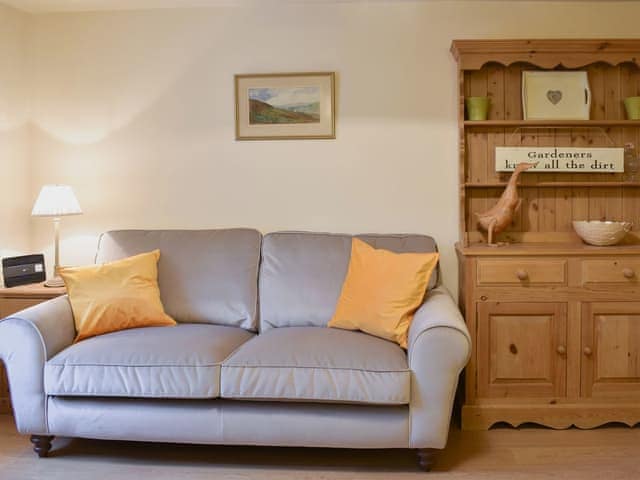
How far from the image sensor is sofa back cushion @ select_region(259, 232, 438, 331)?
3104 mm

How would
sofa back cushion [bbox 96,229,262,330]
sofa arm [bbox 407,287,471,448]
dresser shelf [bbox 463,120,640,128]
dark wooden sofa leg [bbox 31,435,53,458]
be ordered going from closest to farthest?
sofa arm [bbox 407,287,471,448] → dark wooden sofa leg [bbox 31,435,53,458] → sofa back cushion [bbox 96,229,262,330] → dresser shelf [bbox 463,120,640,128]

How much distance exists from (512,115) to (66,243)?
264 cm

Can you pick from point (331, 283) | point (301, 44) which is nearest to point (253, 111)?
point (301, 44)

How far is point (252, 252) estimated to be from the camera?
3.29 meters

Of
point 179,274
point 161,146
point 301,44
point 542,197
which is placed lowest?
point 179,274

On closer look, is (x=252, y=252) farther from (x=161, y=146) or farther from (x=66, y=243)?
(x=66, y=243)

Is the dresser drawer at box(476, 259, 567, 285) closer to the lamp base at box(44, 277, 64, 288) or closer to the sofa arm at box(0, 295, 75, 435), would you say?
the sofa arm at box(0, 295, 75, 435)

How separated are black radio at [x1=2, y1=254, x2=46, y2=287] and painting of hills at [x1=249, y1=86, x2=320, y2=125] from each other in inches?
56.2

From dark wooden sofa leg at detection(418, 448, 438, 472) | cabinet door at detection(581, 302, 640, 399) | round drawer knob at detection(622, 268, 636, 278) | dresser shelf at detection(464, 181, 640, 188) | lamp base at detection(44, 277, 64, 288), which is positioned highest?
dresser shelf at detection(464, 181, 640, 188)

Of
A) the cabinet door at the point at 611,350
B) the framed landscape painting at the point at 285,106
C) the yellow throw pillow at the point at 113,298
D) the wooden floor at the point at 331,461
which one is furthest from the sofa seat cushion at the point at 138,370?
the cabinet door at the point at 611,350

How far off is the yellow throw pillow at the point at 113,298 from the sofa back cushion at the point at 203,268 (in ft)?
0.38

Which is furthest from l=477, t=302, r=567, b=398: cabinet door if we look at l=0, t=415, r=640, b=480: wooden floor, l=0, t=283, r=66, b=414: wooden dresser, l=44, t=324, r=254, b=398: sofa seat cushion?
l=0, t=283, r=66, b=414: wooden dresser

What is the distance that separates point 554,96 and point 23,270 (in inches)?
118

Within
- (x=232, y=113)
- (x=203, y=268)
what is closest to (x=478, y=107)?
(x=232, y=113)
